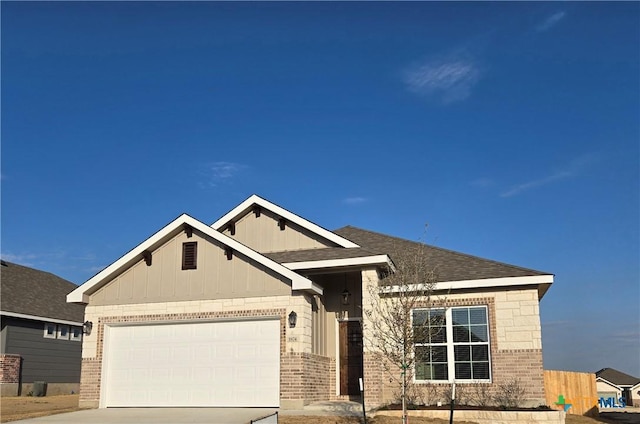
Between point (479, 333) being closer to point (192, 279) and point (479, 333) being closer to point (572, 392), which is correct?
point (572, 392)

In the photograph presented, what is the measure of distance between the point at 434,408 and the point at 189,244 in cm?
834

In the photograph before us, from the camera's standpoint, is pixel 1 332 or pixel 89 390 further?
pixel 1 332

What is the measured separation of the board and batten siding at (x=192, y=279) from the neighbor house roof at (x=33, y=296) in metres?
10.4

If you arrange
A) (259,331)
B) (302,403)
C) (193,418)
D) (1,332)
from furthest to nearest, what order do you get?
(1,332) < (259,331) < (302,403) < (193,418)

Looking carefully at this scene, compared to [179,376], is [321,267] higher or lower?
higher

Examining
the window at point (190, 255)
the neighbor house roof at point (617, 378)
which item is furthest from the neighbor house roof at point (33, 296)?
the neighbor house roof at point (617, 378)

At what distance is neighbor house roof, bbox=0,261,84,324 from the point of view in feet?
89.2

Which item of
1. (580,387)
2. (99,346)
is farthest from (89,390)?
(580,387)

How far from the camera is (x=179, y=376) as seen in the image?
57.8 feet

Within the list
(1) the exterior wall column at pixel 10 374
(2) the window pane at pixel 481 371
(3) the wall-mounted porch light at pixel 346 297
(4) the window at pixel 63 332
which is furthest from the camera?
(4) the window at pixel 63 332

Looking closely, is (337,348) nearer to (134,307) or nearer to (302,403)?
(302,403)

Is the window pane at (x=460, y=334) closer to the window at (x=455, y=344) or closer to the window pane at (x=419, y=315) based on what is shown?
the window at (x=455, y=344)

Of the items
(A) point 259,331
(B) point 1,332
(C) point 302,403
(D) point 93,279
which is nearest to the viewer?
(C) point 302,403

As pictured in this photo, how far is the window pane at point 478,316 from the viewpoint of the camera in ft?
55.4
